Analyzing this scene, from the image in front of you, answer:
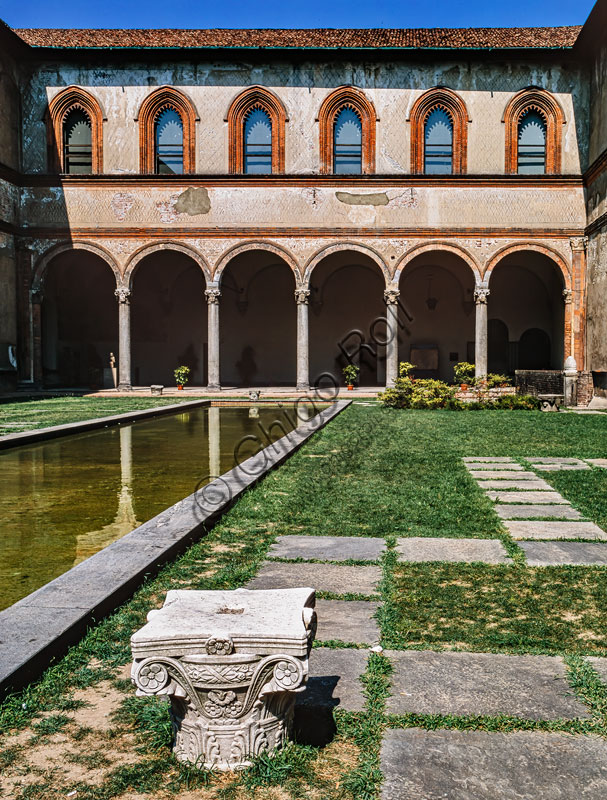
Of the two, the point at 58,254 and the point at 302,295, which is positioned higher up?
the point at 58,254

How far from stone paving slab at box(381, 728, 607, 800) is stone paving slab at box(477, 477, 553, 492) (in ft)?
13.0

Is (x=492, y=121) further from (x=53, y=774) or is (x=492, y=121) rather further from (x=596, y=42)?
(x=53, y=774)

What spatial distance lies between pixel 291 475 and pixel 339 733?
4.34 meters

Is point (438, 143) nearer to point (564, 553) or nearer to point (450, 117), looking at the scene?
point (450, 117)

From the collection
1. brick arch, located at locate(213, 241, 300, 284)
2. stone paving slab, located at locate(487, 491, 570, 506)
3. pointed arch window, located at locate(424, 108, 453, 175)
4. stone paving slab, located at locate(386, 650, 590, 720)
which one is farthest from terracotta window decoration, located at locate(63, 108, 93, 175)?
stone paving slab, located at locate(386, 650, 590, 720)

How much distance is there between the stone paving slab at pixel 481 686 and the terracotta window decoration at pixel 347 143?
20.0 meters

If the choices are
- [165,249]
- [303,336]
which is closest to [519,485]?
[303,336]

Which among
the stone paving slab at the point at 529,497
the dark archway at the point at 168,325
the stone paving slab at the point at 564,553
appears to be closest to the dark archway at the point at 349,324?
the dark archway at the point at 168,325

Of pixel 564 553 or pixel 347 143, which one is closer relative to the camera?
pixel 564 553

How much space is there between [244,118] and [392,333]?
7841 mm

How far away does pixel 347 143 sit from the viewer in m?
21.3

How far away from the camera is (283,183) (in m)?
21.0

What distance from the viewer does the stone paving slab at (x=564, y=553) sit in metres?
3.85

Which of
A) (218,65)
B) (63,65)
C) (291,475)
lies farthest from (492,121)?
(291,475)
